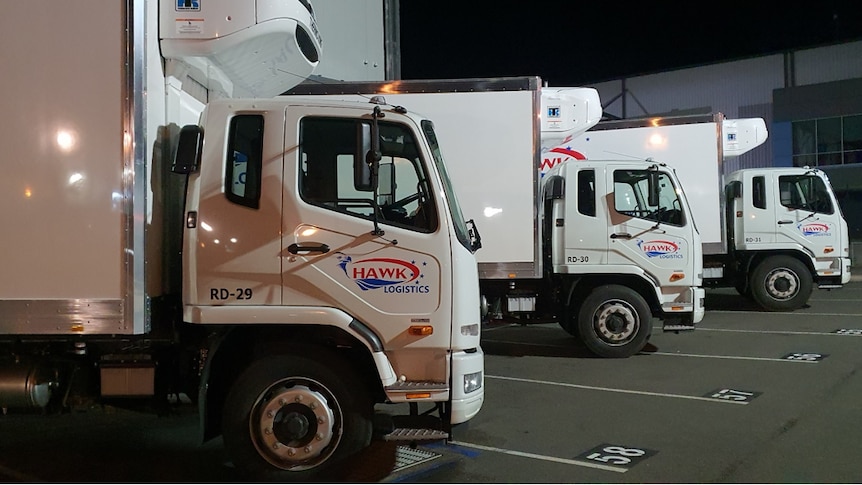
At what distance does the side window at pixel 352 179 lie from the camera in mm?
4434

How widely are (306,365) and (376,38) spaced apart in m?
10.2

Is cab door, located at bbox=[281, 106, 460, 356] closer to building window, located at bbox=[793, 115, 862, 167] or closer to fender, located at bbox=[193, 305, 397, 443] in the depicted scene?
fender, located at bbox=[193, 305, 397, 443]

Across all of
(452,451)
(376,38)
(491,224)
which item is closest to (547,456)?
(452,451)

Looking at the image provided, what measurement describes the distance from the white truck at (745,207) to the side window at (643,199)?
273 centimetres

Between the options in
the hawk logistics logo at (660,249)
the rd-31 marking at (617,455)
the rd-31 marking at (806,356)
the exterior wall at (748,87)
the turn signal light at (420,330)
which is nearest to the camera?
the turn signal light at (420,330)

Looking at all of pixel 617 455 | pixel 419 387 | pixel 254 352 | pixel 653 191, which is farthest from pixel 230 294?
pixel 653 191

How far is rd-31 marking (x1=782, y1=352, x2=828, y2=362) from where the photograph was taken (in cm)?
Result: 870

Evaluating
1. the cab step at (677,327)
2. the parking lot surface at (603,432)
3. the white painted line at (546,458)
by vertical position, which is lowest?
the white painted line at (546,458)

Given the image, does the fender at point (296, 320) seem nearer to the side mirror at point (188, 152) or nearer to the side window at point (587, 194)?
the side mirror at point (188, 152)

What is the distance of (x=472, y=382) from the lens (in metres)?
4.51

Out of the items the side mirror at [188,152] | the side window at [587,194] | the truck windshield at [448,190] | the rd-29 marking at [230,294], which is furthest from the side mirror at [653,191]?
the side mirror at [188,152]

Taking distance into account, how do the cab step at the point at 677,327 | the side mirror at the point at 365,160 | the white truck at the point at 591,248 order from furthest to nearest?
1. the cab step at the point at 677,327
2. the white truck at the point at 591,248
3. the side mirror at the point at 365,160

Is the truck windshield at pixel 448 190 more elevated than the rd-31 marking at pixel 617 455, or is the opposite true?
the truck windshield at pixel 448 190

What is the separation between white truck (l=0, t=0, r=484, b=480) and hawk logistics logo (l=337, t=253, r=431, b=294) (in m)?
0.01
